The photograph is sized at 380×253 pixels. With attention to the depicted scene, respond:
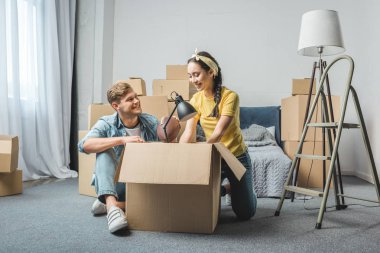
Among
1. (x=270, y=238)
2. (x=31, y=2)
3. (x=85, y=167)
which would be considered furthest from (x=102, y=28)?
(x=270, y=238)

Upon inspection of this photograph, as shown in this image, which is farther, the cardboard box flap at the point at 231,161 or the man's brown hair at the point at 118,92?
the man's brown hair at the point at 118,92

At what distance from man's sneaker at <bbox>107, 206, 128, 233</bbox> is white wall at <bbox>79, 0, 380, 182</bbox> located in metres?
2.96

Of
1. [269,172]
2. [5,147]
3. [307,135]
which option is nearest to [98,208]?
[5,147]

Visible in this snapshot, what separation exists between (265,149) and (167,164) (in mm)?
1937

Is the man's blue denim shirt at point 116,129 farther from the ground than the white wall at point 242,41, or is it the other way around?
the white wall at point 242,41

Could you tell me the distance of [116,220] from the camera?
1.71 metres

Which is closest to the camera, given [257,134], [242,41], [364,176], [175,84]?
[175,84]

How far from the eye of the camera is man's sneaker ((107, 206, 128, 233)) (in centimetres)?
170

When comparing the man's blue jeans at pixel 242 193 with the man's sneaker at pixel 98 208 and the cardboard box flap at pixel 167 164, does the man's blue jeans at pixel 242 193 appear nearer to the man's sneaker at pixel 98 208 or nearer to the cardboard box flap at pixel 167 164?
the cardboard box flap at pixel 167 164

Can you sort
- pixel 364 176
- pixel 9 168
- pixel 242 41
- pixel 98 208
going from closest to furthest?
pixel 98 208, pixel 9 168, pixel 364 176, pixel 242 41

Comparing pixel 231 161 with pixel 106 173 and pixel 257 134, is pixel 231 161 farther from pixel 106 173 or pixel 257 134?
pixel 257 134

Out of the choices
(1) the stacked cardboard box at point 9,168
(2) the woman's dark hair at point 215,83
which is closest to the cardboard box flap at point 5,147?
(1) the stacked cardboard box at point 9,168

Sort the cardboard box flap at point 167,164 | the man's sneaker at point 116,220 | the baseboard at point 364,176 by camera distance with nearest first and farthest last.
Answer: the cardboard box flap at point 167,164, the man's sneaker at point 116,220, the baseboard at point 364,176

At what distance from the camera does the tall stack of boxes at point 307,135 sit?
3.34m
